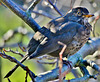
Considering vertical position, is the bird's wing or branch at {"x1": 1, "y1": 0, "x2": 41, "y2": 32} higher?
branch at {"x1": 1, "y1": 0, "x2": 41, "y2": 32}

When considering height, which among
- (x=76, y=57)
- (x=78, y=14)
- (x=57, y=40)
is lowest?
(x=76, y=57)

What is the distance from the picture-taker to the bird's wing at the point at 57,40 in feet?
11.2

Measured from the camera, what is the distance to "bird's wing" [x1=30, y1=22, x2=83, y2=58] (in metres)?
3.43

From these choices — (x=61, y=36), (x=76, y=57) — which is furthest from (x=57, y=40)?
(x=76, y=57)

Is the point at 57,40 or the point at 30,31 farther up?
the point at 30,31

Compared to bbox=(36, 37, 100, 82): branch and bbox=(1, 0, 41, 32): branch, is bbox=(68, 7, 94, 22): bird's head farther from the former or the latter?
bbox=(1, 0, 41, 32): branch

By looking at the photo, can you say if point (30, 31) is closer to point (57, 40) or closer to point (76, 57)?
point (76, 57)

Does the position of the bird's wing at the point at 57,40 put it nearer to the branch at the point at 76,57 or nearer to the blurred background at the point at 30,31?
the branch at the point at 76,57

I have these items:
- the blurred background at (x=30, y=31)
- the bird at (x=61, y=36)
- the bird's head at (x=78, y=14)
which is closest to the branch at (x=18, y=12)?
the bird at (x=61, y=36)

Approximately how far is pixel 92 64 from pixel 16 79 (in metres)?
3.16

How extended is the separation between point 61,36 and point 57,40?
4.1 inches

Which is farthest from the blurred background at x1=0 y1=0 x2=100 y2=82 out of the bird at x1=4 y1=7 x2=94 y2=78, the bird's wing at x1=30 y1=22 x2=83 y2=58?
the bird's wing at x1=30 y1=22 x2=83 y2=58

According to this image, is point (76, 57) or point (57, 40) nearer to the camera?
point (57, 40)

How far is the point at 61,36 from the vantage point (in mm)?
3574
